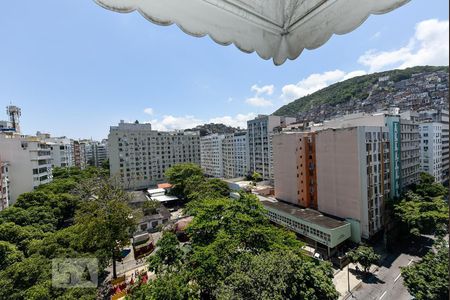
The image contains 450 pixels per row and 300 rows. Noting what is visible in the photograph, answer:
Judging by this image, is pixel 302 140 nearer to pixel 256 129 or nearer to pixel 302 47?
pixel 256 129

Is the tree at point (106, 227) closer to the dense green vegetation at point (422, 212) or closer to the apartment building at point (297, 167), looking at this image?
the apartment building at point (297, 167)

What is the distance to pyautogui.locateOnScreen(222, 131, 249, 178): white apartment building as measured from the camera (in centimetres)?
4031

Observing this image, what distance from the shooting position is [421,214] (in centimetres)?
1546

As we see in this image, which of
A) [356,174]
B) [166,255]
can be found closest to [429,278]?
[356,174]

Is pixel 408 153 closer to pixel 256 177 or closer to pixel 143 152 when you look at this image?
pixel 256 177

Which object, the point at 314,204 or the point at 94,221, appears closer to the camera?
the point at 94,221

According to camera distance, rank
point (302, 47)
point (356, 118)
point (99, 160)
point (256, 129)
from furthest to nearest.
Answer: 1. point (99, 160)
2. point (256, 129)
3. point (356, 118)
4. point (302, 47)

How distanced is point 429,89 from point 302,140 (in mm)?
71736

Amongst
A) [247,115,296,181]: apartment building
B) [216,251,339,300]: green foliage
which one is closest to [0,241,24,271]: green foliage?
[216,251,339,300]: green foliage

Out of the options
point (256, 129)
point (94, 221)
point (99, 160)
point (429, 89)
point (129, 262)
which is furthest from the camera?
point (99, 160)

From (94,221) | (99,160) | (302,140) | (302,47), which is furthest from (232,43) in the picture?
(99,160)

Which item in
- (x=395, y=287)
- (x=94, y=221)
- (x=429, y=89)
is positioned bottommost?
(x=395, y=287)

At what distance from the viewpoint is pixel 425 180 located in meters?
23.2

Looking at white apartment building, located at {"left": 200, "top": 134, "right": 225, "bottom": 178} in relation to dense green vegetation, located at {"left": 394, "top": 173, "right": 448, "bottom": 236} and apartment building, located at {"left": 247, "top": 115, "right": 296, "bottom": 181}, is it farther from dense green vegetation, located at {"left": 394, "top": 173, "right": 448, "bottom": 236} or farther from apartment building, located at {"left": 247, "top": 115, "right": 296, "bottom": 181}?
dense green vegetation, located at {"left": 394, "top": 173, "right": 448, "bottom": 236}
